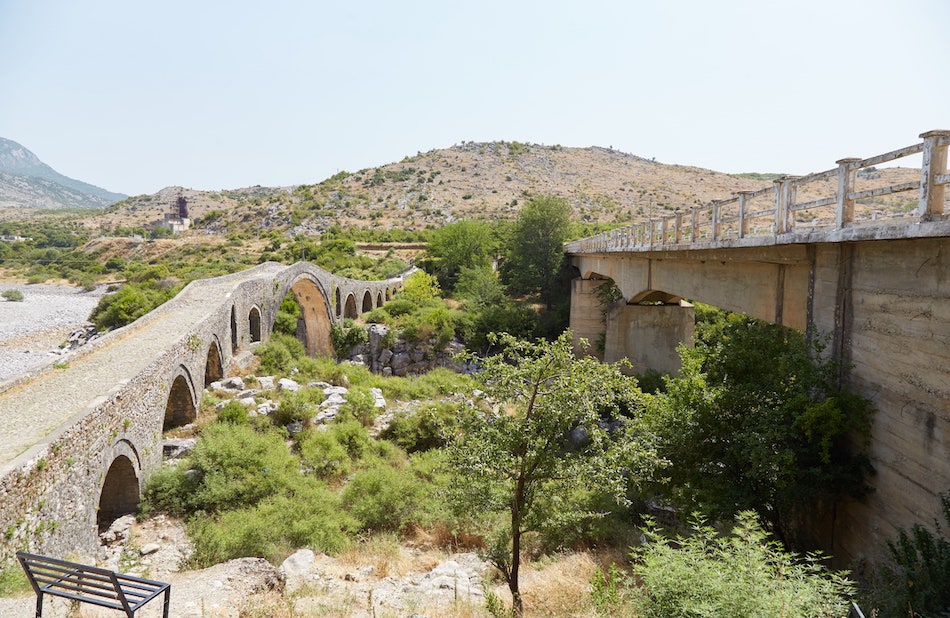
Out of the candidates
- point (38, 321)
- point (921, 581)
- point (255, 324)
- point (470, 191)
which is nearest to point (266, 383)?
point (255, 324)

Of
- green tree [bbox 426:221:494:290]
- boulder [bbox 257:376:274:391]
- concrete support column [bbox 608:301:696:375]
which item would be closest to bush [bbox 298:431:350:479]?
boulder [bbox 257:376:274:391]

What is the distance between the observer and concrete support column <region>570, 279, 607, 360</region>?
1212 inches

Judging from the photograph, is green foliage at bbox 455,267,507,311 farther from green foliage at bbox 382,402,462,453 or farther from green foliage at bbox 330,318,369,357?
green foliage at bbox 382,402,462,453

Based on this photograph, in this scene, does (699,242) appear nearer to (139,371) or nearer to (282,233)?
(139,371)

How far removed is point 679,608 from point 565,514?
10.5 feet

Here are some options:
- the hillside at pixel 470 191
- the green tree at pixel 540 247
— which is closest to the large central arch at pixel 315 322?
the green tree at pixel 540 247

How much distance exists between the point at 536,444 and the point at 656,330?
1827 cm

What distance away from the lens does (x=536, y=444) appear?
295 inches

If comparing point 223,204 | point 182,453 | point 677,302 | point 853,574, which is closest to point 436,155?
point 223,204

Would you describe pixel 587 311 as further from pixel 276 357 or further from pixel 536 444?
pixel 536 444

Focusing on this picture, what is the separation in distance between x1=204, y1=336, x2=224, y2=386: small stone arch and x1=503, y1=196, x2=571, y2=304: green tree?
71.7 feet

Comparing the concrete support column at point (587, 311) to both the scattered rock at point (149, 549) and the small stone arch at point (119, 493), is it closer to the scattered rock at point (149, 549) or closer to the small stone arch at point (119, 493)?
the small stone arch at point (119, 493)

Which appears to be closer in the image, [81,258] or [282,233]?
[81,258]

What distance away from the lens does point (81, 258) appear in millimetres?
68125
